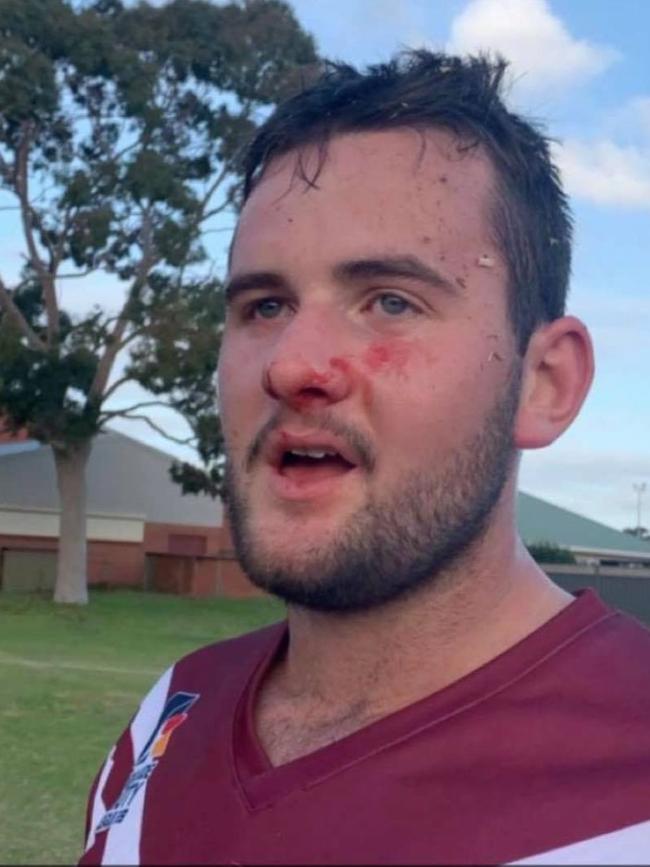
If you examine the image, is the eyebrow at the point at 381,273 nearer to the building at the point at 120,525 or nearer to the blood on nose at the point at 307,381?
Result: the blood on nose at the point at 307,381

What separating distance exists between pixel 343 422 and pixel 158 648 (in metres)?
18.2

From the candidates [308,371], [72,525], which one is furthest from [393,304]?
[72,525]

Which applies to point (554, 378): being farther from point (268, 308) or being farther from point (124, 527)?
point (124, 527)

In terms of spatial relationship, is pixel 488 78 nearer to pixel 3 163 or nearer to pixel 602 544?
pixel 3 163

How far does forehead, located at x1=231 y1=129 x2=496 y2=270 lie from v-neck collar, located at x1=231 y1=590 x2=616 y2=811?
0.46 meters

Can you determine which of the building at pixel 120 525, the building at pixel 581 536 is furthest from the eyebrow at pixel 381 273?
the building at pixel 581 536

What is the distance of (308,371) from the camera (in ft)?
5.33

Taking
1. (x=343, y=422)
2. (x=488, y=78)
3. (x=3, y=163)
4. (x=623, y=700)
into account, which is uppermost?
(x=3, y=163)

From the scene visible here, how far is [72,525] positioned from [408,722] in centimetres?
2839

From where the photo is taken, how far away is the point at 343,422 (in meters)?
1.64

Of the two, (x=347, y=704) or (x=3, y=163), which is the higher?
(x=3, y=163)

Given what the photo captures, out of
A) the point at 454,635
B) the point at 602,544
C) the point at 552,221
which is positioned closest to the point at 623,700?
the point at 454,635

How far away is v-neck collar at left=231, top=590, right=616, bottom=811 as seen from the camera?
165 cm

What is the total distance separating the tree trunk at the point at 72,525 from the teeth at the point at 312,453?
27.1 metres
